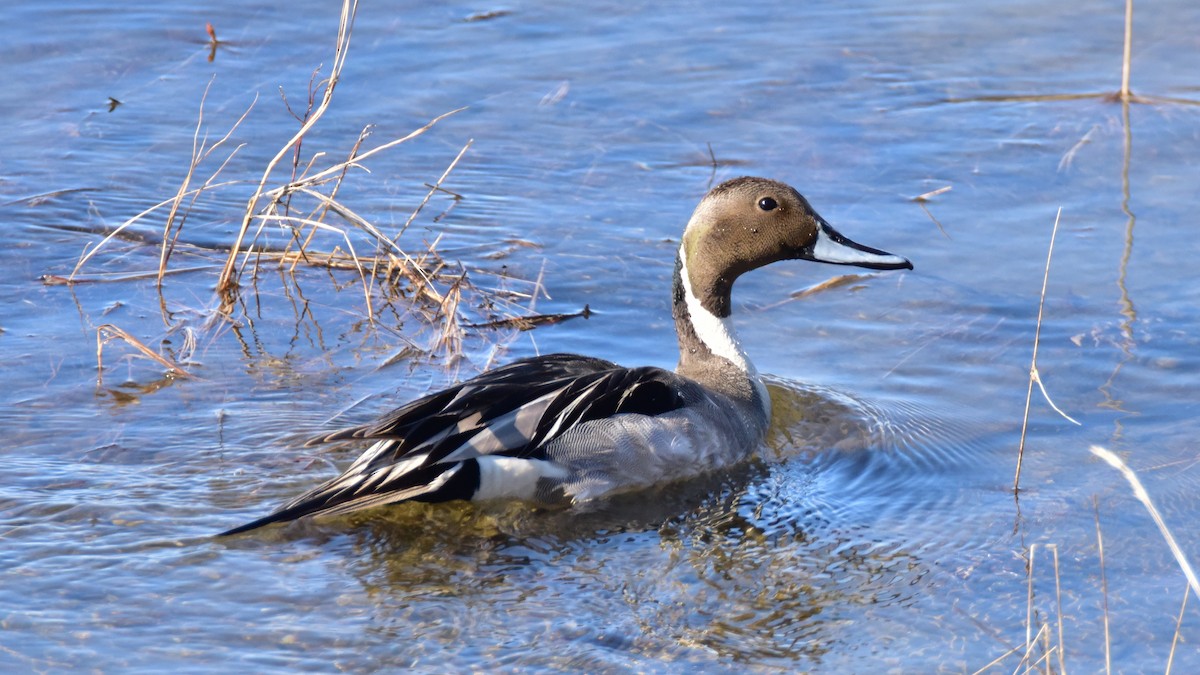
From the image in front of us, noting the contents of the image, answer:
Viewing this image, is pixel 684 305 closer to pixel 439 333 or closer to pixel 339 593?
pixel 439 333

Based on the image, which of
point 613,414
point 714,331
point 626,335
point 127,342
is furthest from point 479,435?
point 127,342

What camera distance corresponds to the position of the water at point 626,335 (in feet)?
15.8

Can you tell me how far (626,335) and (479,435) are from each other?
179cm

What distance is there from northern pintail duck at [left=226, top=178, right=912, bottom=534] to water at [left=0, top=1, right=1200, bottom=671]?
0.15 metres

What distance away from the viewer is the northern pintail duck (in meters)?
5.44

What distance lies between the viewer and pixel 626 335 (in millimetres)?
7176

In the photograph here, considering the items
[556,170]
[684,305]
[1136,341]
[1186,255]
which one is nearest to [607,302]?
[684,305]

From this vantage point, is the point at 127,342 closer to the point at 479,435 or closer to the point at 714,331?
the point at 479,435

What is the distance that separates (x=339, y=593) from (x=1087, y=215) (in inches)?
199

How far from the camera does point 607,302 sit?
24.5 feet

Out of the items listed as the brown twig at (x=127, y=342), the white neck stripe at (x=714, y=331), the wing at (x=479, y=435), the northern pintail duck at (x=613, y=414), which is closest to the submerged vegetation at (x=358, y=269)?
the brown twig at (x=127, y=342)

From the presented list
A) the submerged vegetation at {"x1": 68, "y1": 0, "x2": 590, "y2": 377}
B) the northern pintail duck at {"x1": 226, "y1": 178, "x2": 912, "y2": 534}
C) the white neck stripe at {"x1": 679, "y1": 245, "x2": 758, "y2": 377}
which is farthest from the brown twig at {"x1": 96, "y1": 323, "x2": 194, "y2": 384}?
the white neck stripe at {"x1": 679, "y1": 245, "x2": 758, "y2": 377}

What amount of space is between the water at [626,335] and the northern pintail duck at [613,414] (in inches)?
5.7

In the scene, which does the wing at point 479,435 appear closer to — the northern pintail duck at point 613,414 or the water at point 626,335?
the northern pintail duck at point 613,414
